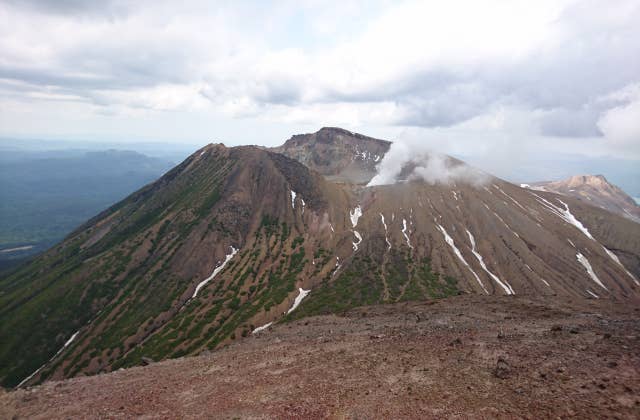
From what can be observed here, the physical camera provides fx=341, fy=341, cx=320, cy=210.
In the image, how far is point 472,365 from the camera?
23.4m

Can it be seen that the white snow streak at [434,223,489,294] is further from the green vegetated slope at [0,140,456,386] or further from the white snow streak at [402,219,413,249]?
the white snow streak at [402,219,413,249]

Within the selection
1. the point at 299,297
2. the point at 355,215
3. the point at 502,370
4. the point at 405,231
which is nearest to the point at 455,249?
the point at 405,231

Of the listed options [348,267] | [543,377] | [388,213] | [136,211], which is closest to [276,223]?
[348,267]

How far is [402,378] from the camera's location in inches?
910

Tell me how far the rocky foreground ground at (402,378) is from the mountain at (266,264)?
251ft

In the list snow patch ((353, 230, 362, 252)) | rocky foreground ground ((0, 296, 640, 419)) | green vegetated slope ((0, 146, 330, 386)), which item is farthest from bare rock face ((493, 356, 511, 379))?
snow patch ((353, 230, 362, 252))

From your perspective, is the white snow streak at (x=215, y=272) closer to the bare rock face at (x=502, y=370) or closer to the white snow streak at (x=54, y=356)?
the white snow streak at (x=54, y=356)

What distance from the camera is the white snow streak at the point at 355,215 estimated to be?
175387 mm

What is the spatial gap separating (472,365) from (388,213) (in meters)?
156

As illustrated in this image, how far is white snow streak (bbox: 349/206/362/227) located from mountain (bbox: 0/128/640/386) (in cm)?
61

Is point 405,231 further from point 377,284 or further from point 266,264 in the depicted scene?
→ point 266,264

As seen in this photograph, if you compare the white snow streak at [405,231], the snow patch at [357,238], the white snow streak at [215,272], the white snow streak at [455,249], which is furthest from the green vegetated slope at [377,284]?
the white snow streak at [215,272]

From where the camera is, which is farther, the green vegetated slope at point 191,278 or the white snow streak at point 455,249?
the white snow streak at point 455,249

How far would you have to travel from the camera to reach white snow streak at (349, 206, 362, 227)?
175387 millimetres
